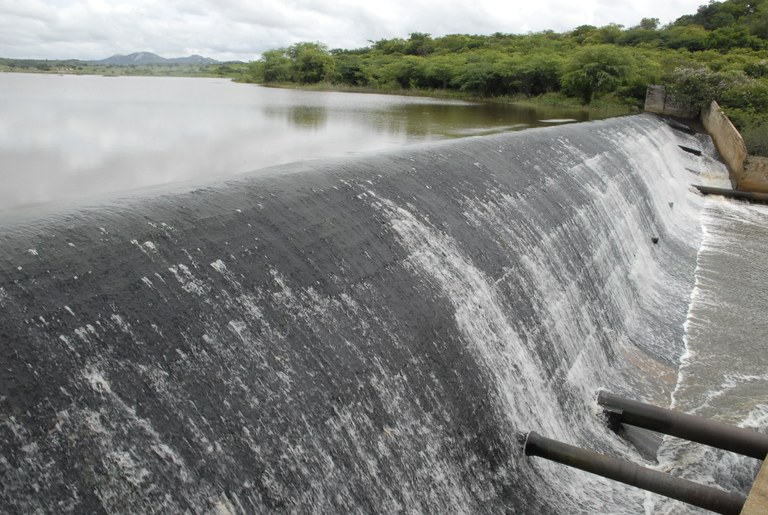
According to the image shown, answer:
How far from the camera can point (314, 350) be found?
447 centimetres

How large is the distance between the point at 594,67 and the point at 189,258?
41.1 metres

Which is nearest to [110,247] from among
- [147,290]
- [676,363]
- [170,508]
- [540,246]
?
[147,290]

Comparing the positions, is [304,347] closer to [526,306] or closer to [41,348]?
[41,348]

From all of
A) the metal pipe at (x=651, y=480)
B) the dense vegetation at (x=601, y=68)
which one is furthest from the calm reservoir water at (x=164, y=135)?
the dense vegetation at (x=601, y=68)

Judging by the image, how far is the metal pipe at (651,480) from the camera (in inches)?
197

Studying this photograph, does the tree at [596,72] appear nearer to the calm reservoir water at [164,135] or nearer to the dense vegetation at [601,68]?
the dense vegetation at [601,68]

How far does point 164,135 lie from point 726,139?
19525 millimetres

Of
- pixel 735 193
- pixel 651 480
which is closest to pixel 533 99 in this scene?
pixel 735 193

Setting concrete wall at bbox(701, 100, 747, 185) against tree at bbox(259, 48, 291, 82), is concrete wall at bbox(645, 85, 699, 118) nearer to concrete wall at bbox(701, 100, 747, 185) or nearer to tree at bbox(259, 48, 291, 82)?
concrete wall at bbox(701, 100, 747, 185)

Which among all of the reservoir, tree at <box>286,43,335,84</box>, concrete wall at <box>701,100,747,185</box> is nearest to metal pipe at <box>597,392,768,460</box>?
the reservoir

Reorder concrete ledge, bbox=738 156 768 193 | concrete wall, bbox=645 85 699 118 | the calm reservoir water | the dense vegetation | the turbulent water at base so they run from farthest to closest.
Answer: concrete wall, bbox=645 85 699 118 → the dense vegetation → concrete ledge, bbox=738 156 768 193 → the calm reservoir water → the turbulent water at base

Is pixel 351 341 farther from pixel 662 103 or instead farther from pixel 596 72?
pixel 596 72

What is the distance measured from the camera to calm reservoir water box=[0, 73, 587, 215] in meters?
11.9

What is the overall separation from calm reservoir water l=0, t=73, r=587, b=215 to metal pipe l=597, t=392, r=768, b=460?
5.72 metres
